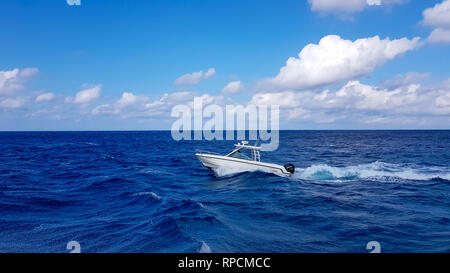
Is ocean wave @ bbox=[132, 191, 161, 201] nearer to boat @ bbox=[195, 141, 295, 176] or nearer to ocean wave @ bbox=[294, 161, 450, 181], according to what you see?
boat @ bbox=[195, 141, 295, 176]

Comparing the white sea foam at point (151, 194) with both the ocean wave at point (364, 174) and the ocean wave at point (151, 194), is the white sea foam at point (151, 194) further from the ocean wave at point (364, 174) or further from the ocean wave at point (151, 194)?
the ocean wave at point (364, 174)

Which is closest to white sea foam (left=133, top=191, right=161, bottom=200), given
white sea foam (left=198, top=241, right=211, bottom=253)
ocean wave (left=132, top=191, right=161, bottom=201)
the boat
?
ocean wave (left=132, top=191, right=161, bottom=201)

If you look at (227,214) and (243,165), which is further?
(243,165)

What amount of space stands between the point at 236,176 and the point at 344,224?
13967 mm

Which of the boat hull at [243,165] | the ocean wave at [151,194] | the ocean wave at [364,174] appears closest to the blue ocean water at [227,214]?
the ocean wave at [151,194]

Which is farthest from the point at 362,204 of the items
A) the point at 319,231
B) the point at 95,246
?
the point at 95,246

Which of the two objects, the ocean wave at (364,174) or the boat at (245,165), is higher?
the boat at (245,165)

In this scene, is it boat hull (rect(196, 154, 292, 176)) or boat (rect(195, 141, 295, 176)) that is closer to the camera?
boat (rect(195, 141, 295, 176))

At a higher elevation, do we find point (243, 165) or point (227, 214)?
point (243, 165)

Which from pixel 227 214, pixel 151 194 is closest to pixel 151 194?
pixel 151 194

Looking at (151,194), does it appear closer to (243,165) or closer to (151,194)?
(151,194)
